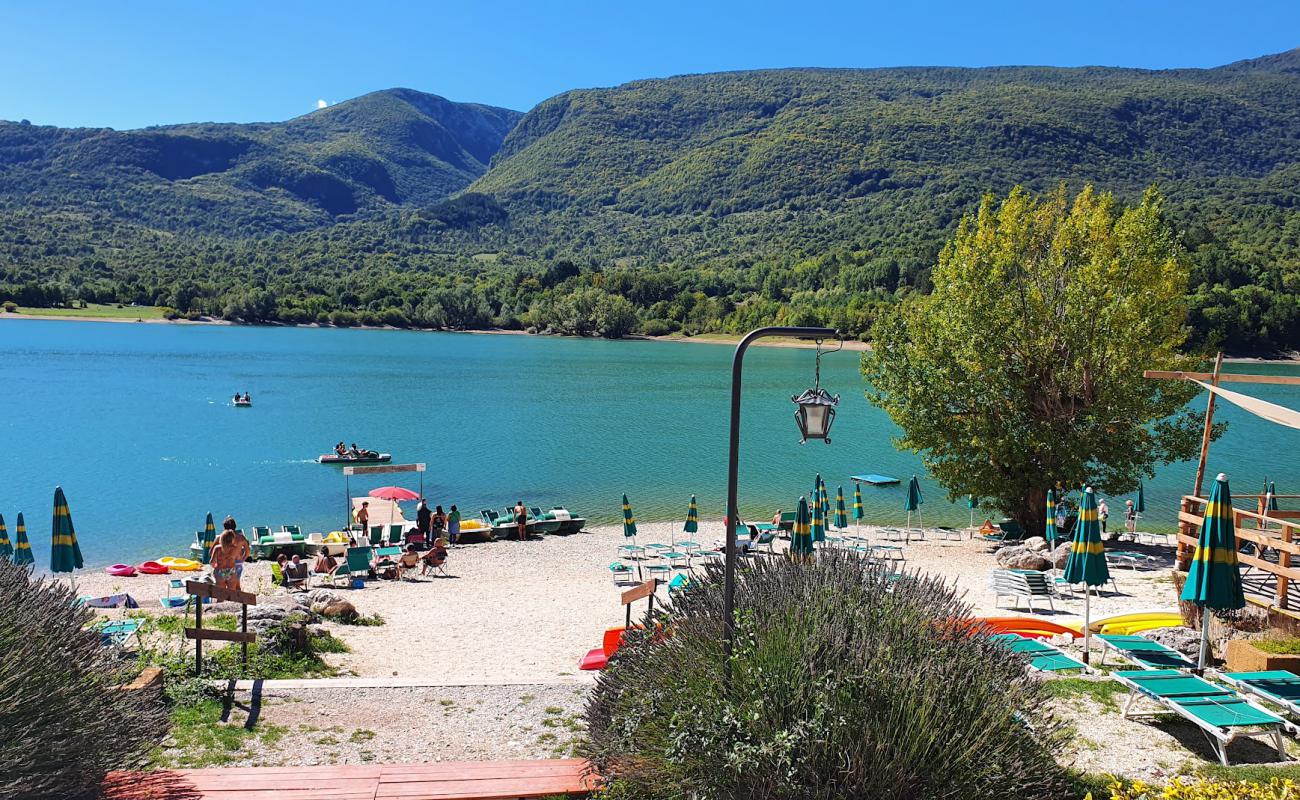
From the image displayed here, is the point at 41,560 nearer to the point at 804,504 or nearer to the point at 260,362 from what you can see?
the point at 804,504

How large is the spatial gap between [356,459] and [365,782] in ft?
109

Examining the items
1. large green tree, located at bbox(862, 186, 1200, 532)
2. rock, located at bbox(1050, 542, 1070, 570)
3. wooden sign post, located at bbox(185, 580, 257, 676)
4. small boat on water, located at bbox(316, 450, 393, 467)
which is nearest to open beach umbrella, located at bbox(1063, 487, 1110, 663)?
rock, located at bbox(1050, 542, 1070, 570)

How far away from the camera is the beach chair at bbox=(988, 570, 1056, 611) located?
1459 centimetres

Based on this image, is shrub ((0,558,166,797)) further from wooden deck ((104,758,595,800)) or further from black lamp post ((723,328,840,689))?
black lamp post ((723,328,840,689))

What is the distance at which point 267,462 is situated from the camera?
130ft

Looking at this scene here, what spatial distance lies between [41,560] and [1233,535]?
25668mm

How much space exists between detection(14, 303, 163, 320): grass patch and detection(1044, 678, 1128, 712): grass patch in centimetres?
16086

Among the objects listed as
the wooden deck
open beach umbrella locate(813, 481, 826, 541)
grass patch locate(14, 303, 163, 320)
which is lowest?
open beach umbrella locate(813, 481, 826, 541)

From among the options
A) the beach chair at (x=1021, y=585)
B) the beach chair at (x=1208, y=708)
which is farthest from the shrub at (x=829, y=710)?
the beach chair at (x=1021, y=585)

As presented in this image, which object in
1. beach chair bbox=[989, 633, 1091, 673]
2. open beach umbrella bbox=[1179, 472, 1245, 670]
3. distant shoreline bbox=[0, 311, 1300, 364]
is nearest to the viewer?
open beach umbrella bbox=[1179, 472, 1245, 670]

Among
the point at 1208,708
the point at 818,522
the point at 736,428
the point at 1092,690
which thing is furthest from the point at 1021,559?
the point at 736,428

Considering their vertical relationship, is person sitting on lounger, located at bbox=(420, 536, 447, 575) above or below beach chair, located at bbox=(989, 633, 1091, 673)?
below

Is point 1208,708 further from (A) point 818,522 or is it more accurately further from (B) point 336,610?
(B) point 336,610

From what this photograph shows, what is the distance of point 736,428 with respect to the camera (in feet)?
20.9
